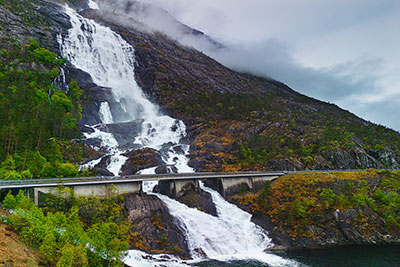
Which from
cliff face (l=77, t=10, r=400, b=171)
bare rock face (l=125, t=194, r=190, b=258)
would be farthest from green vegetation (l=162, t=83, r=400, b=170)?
bare rock face (l=125, t=194, r=190, b=258)

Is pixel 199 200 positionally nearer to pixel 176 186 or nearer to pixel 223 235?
pixel 176 186

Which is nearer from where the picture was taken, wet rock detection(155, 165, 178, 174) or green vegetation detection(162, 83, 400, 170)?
wet rock detection(155, 165, 178, 174)

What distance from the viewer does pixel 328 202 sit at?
56.5 metres

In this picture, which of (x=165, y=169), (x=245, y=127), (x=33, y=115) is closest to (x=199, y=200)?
(x=165, y=169)

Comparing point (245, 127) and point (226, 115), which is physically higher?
point (226, 115)

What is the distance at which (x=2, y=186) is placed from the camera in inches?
1464

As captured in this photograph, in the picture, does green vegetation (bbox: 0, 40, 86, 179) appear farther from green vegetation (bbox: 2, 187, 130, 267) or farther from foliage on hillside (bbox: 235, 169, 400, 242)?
foliage on hillside (bbox: 235, 169, 400, 242)

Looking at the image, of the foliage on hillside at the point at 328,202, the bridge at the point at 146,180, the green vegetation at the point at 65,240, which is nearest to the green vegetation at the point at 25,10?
the bridge at the point at 146,180

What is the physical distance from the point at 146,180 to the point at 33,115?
40.2 m

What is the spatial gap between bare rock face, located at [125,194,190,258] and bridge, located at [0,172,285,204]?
3001 millimetres

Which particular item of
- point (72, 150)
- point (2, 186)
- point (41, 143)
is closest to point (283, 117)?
point (72, 150)

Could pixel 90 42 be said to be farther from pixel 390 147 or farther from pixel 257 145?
pixel 390 147

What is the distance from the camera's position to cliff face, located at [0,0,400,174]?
83062 millimetres

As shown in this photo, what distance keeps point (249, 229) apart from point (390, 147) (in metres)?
70.0
